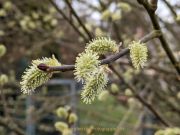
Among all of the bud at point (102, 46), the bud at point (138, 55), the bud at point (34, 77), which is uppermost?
the bud at point (102, 46)

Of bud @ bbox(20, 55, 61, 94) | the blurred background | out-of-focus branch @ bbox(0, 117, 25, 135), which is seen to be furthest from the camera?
the blurred background

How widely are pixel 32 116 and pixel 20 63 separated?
133 inches

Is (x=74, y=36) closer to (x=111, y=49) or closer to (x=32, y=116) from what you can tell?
(x=32, y=116)

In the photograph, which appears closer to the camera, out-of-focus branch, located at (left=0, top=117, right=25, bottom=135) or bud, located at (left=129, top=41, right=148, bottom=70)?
bud, located at (left=129, top=41, right=148, bottom=70)

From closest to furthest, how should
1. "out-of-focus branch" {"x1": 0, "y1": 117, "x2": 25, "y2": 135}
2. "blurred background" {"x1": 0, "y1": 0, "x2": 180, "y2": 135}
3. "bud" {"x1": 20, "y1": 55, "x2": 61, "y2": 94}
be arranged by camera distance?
"bud" {"x1": 20, "y1": 55, "x2": 61, "y2": 94}
"out-of-focus branch" {"x1": 0, "y1": 117, "x2": 25, "y2": 135}
"blurred background" {"x1": 0, "y1": 0, "x2": 180, "y2": 135}

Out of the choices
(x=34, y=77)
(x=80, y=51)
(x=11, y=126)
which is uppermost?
(x=80, y=51)

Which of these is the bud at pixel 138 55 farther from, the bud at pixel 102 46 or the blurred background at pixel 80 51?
the blurred background at pixel 80 51

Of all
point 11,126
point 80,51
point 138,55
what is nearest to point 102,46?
point 138,55

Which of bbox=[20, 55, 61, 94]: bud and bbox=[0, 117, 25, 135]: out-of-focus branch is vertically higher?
bbox=[0, 117, 25, 135]: out-of-focus branch

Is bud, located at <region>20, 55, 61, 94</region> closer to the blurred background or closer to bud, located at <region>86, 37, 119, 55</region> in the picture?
bud, located at <region>86, 37, 119, 55</region>

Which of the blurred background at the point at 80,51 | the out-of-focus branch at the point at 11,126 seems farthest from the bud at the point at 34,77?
the blurred background at the point at 80,51

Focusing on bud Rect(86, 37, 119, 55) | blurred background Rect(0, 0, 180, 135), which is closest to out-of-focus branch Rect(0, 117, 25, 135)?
blurred background Rect(0, 0, 180, 135)

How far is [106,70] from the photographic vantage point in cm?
109

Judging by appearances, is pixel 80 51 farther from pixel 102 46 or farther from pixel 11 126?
pixel 102 46
